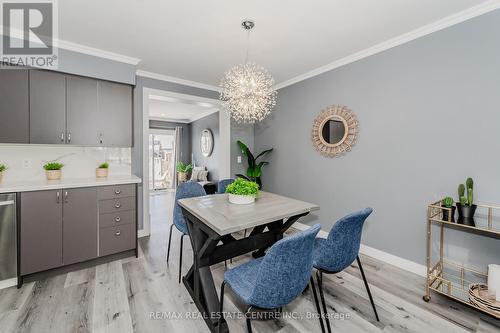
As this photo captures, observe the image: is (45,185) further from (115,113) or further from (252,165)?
(252,165)

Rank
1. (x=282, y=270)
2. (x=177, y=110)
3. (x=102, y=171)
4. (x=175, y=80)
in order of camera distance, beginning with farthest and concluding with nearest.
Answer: (x=177, y=110)
(x=175, y=80)
(x=102, y=171)
(x=282, y=270)

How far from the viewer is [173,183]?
26.4 feet

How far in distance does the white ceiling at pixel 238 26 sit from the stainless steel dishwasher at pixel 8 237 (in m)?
1.84

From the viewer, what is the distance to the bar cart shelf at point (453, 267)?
1.88 metres

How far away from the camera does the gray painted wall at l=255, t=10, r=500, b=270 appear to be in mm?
1968

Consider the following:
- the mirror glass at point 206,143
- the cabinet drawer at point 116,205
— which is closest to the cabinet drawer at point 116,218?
the cabinet drawer at point 116,205

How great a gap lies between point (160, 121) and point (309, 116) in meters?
5.92

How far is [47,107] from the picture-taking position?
2.48 m

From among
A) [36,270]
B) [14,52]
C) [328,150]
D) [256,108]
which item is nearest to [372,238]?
[328,150]

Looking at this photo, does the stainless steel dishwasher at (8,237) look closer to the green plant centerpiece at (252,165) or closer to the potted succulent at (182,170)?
the green plant centerpiece at (252,165)

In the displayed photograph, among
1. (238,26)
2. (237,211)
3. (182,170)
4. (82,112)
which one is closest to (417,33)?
(238,26)

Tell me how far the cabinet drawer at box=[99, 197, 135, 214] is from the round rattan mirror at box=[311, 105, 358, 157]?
2.70 m

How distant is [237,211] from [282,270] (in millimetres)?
737

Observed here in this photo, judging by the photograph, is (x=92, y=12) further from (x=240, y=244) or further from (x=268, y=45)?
(x=240, y=244)
